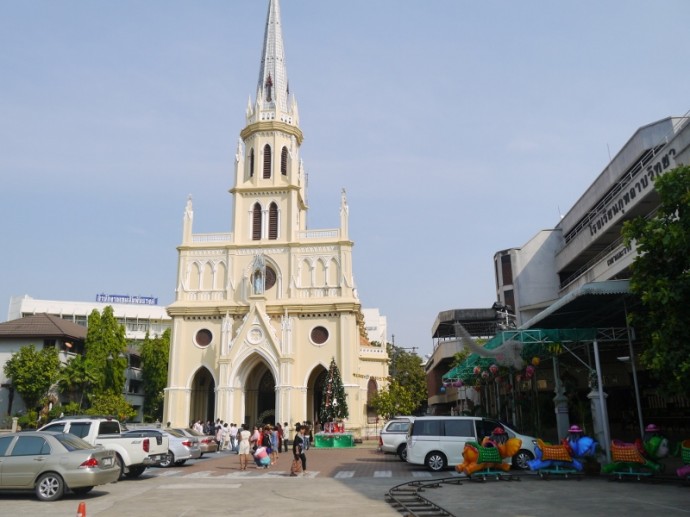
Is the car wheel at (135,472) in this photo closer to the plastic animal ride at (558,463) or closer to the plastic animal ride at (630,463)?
the plastic animal ride at (558,463)

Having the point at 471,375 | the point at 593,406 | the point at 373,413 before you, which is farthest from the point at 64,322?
the point at 593,406

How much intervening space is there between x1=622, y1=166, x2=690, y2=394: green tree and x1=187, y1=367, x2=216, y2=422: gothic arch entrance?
106 ft

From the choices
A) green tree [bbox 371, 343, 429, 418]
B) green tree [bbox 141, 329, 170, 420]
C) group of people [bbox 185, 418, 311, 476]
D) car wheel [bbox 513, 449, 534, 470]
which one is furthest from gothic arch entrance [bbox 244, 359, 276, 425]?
car wheel [bbox 513, 449, 534, 470]

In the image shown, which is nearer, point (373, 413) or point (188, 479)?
point (188, 479)

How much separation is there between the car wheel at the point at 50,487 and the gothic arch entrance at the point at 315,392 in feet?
94.7

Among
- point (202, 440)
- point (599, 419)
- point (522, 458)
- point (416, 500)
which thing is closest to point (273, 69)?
point (202, 440)

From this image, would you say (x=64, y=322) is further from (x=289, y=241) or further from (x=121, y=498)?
(x=121, y=498)

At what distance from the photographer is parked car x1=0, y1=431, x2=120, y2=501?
1180 centimetres

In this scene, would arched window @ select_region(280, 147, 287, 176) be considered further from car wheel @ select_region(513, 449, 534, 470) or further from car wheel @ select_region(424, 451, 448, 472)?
car wheel @ select_region(513, 449, 534, 470)

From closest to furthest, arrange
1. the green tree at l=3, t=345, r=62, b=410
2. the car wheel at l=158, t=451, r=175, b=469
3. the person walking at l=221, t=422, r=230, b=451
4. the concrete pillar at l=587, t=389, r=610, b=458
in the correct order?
the concrete pillar at l=587, t=389, r=610, b=458 → the car wheel at l=158, t=451, r=175, b=469 → the person walking at l=221, t=422, r=230, b=451 → the green tree at l=3, t=345, r=62, b=410

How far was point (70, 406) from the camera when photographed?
4284cm

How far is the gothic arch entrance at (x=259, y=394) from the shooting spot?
1574 inches

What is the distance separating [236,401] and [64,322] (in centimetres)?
2133

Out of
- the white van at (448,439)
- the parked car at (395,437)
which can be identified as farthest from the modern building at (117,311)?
the white van at (448,439)
